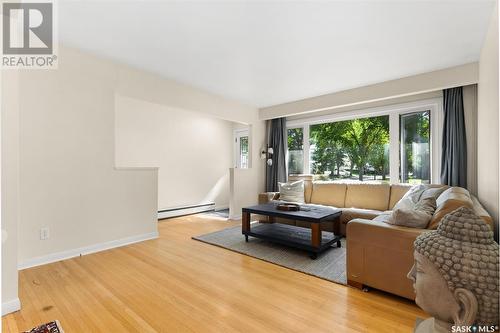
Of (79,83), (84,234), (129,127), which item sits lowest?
(84,234)

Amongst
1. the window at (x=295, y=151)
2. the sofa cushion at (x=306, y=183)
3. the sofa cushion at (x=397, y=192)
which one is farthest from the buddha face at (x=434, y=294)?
the window at (x=295, y=151)

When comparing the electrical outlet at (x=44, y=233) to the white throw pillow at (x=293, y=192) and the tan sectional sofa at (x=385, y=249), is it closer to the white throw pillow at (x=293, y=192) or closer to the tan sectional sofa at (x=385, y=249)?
the tan sectional sofa at (x=385, y=249)

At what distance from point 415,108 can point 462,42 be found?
1464 mm

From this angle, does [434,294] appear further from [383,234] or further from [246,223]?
[246,223]

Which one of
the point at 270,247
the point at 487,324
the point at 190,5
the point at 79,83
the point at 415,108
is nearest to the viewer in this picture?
the point at 487,324

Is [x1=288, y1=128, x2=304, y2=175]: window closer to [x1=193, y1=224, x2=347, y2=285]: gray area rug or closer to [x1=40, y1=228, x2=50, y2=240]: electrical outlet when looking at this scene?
[x1=193, y1=224, x2=347, y2=285]: gray area rug

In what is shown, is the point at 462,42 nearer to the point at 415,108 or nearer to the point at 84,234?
the point at 415,108

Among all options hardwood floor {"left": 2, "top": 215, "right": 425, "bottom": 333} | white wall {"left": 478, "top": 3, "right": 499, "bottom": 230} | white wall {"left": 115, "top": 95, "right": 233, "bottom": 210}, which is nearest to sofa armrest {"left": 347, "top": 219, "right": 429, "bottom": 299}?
hardwood floor {"left": 2, "top": 215, "right": 425, "bottom": 333}

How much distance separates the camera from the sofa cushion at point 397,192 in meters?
3.77

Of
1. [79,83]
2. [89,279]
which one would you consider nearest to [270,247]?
[89,279]

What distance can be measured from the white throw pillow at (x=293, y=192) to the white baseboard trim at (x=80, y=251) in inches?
92.0

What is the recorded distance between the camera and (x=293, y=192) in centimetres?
452

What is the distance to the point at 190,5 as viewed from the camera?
2.03 m

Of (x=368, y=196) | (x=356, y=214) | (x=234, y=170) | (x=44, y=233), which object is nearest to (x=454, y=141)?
(x=368, y=196)
